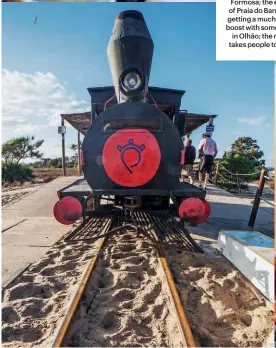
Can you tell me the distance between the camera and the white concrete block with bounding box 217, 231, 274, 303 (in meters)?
2.13

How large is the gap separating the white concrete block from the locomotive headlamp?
1.93m

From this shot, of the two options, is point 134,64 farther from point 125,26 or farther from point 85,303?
point 85,303

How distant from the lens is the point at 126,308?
1969 millimetres

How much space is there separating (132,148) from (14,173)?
42.9ft

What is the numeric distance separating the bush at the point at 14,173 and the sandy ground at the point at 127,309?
12786 millimetres

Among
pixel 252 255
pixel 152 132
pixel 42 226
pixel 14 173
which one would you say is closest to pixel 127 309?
pixel 252 255

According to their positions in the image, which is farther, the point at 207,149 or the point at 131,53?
the point at 207,149

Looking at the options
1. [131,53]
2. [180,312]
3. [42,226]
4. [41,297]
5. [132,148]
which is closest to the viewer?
[180,312]

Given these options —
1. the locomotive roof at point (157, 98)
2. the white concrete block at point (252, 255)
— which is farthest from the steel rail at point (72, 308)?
the locomotive roof at point (157, 98)

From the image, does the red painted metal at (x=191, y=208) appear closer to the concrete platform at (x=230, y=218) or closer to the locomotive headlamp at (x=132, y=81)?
the concrete platform at (x=230, y=218)

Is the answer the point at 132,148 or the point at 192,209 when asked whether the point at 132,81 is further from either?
the point at 192,209

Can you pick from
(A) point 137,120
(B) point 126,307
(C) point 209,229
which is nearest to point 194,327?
(B) point 126,307

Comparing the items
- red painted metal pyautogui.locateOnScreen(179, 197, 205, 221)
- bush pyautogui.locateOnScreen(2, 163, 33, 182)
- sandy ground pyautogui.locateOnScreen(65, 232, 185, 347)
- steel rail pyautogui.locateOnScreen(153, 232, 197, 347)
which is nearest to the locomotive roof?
red painted metal pyautogui.locateOnScreen(179, 197, 205, 221)

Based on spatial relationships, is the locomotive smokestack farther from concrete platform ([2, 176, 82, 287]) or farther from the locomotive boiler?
concrete platform ([2, 176, 82, 287])
